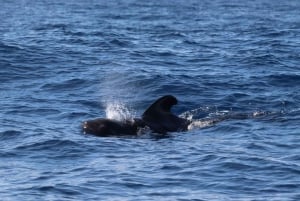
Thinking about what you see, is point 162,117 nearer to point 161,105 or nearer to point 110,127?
point 161,105

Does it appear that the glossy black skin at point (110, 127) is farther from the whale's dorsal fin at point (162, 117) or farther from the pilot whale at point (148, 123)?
the whale's dorsal fin at point (162, 117)

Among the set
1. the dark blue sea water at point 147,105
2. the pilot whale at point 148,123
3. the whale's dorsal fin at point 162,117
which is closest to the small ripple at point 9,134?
the dark blue sea water at point 147,105

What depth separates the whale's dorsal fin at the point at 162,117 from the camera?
18.4 m

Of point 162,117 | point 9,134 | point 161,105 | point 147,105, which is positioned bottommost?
point 147,105

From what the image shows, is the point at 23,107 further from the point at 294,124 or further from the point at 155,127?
the point at 294,124

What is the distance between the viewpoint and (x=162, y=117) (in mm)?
18531

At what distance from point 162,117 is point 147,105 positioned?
3.69 metres

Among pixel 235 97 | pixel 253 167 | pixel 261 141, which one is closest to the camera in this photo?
pixel 253 167

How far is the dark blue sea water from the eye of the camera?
13781 mm

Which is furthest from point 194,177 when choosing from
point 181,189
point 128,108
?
point 128,108

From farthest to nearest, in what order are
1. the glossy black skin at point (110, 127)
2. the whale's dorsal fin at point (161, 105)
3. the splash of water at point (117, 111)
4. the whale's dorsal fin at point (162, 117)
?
the splash of water at point (117, 111)
the whale's dorsal fin at point (161, 105)
the whale's dorsal fin at point (162, 117)
the glossy black skin at point (110, 127)

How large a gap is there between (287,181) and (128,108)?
8424 mm

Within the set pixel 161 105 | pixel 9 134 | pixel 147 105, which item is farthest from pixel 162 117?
pixel 147 105

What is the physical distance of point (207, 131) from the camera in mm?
18156
